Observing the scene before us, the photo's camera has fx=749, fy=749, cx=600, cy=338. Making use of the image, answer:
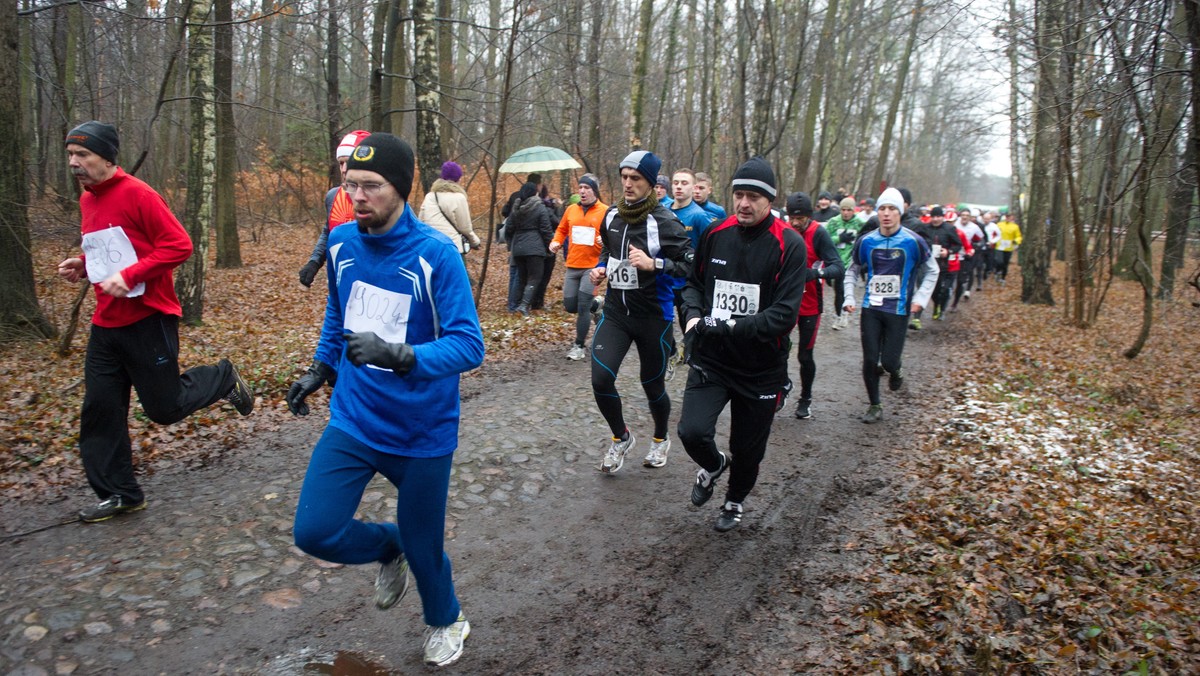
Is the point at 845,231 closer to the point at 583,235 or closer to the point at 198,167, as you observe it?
the point at 583,235

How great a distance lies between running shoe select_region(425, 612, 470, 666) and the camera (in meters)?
3.38

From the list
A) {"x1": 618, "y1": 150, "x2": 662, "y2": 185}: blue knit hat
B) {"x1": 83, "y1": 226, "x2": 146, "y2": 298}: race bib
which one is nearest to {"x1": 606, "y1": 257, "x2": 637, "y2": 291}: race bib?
{"x1": 618, "y1": 150, "x2": 662, "y2": 185}: blue knit hat

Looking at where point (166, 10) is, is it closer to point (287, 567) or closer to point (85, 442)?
point (85, 442)

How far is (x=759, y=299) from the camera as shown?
4.71 metres

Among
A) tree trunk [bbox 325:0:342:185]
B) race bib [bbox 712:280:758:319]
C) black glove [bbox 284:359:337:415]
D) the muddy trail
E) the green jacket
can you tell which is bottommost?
the muddy trail

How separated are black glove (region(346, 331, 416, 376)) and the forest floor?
1.53m

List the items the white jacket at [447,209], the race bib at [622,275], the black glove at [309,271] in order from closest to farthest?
the race bib at [622,275] → the black glove at [309,271] → the white jacket at [447,209]

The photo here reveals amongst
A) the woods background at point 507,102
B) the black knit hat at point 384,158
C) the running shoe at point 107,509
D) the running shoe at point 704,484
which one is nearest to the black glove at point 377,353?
the black knit hat at point 384,158

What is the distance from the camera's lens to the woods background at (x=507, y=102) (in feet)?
25.4

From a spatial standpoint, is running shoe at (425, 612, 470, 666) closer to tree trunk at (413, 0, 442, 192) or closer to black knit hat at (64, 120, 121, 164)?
black knit hat at (64, 120, 121, 164)

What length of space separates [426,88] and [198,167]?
342 centimetres

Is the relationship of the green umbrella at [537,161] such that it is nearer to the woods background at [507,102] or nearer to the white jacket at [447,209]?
the woods background at [507,102]

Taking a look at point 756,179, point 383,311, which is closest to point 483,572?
point 383,311

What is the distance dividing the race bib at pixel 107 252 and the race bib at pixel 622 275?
315cm
